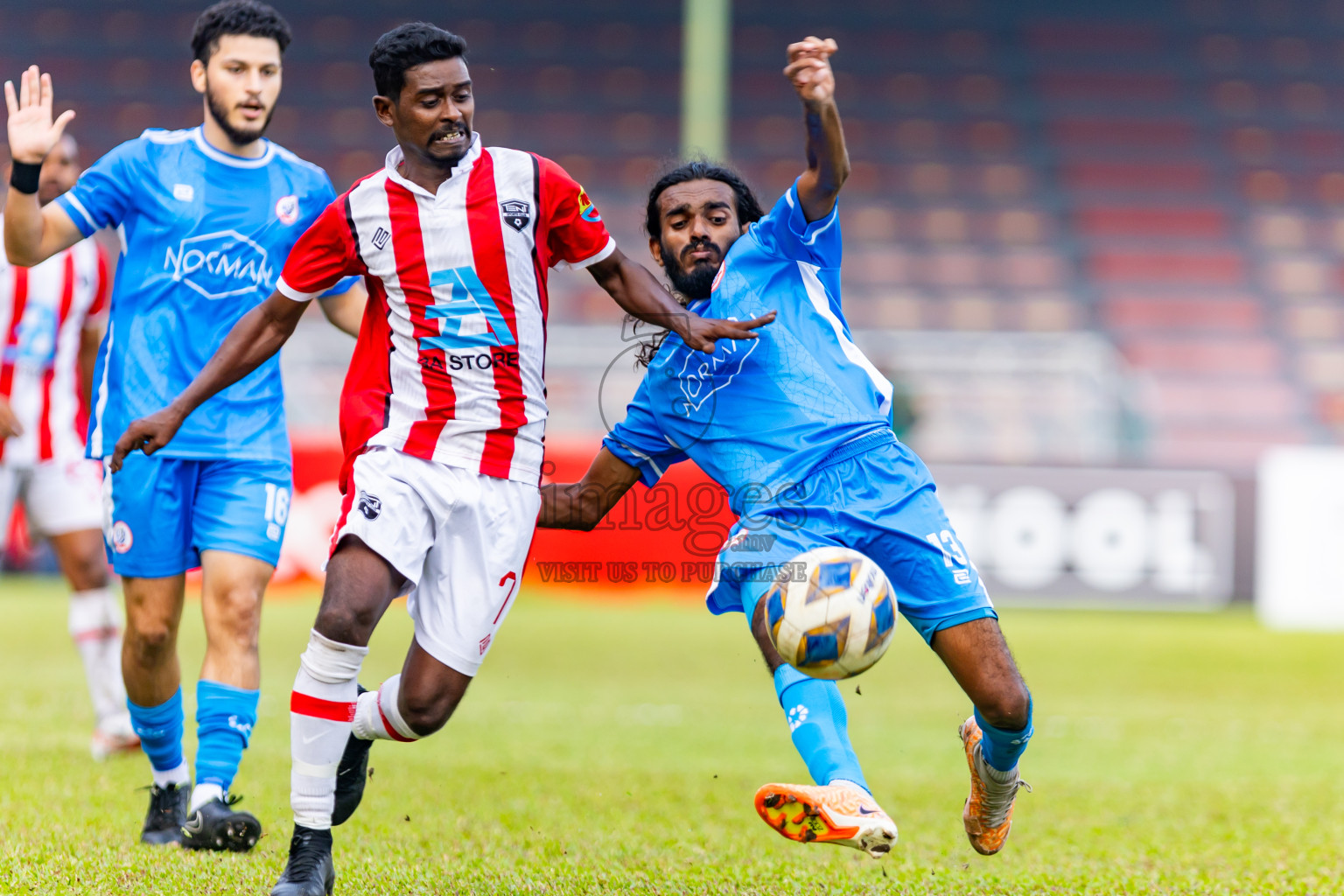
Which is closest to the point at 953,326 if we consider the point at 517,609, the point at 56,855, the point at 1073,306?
the point at 1073,306

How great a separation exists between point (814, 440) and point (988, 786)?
1207 mm

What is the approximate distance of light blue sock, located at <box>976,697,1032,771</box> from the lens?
162 inches

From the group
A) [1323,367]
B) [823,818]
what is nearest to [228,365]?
[823,818]

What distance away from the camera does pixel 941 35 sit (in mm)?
23438

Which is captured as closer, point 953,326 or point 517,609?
point 517,609

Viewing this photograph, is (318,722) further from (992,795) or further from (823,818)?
(992,795)

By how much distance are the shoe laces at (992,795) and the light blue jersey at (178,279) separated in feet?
8.18

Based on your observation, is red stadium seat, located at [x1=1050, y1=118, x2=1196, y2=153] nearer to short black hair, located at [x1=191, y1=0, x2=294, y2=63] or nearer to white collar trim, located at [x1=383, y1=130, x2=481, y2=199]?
short black hair, located at [x1=191, y1=0, x2=294, y2=63]

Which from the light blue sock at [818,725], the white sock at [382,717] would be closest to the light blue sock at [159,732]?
the white sock at [382,717]

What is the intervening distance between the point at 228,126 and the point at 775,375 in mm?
2070

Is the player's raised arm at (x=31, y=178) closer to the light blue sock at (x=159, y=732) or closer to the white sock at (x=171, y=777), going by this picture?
the light blue sock at (x=159, y=732)

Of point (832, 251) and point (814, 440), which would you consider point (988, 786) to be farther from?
point (832, 251)

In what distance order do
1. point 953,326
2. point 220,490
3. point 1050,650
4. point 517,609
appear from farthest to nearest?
1. point 953,326
2. point 517,609
3. point 1050,650
4. point 220,490

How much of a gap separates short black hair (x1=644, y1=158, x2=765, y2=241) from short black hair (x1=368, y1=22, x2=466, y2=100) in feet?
2.58
